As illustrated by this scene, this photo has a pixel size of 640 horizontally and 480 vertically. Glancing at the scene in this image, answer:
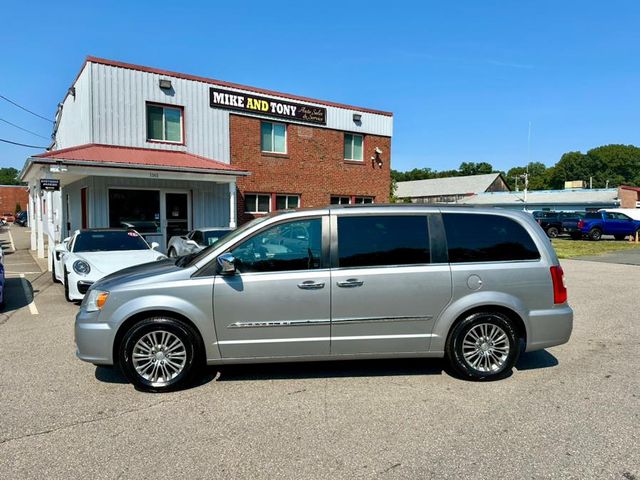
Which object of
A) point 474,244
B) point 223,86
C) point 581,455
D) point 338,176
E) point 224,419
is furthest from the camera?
point 338,176

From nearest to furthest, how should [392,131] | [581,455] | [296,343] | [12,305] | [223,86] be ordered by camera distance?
[581,455] → [296,343] → [12,305] → [223,86] → [392,131]

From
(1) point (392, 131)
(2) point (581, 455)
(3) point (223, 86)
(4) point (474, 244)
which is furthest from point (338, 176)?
(2) point (581, 455)

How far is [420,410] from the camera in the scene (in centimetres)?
393

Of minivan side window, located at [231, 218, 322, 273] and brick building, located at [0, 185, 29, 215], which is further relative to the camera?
brick building, located at [0, 185, 29, 215]

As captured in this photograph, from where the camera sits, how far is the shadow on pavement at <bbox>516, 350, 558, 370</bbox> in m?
5.09

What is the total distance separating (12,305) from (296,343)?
7093 millimetres

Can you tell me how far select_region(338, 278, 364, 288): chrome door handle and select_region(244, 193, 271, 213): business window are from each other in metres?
14.8

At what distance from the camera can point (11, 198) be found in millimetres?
70438

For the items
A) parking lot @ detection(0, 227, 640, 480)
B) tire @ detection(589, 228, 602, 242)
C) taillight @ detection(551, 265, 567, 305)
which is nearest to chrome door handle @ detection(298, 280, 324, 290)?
parking lot @ detection(0, 227, 640, 480)

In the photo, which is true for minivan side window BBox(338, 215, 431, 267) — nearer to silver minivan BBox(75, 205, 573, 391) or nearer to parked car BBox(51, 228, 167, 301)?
silver minivan BBox(75, 205, 573, 391)

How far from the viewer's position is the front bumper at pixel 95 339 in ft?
14.0

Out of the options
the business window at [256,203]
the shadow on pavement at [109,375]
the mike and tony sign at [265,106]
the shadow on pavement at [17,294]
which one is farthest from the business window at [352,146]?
the shadow on pavement at [109,375]

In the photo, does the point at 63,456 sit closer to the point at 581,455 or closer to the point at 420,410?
the point at 420,410

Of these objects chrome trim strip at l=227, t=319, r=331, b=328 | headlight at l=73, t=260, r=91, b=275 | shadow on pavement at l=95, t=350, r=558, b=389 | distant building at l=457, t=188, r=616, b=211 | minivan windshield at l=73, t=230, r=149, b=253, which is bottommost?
shadow on pavement at l=95, t=350, r=558, b=389
